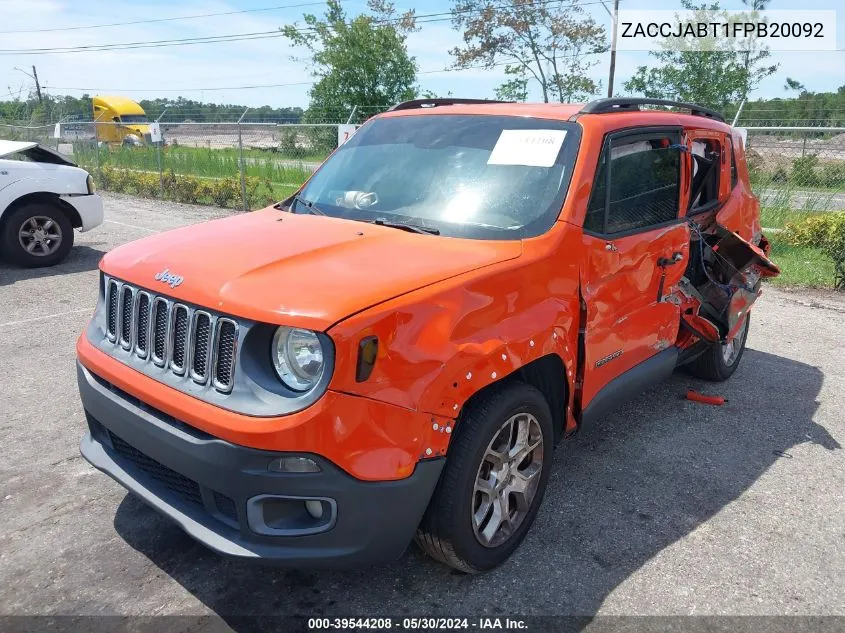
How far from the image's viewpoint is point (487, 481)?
2.78m

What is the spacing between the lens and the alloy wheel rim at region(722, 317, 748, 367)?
508 centimetres

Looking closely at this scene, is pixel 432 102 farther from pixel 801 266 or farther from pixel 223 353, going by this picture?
pixel 801 266

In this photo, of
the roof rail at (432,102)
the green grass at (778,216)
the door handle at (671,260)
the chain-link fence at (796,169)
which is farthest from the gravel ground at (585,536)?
the chain-link fence at (796,169)

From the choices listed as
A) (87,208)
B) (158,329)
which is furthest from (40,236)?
(158,329)

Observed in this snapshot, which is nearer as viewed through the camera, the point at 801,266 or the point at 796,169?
the point at 801,266

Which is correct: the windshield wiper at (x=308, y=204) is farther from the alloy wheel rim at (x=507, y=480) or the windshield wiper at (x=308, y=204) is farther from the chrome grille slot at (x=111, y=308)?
the alloy wheel rim at (x=507, y=480)

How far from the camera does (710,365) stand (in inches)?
196

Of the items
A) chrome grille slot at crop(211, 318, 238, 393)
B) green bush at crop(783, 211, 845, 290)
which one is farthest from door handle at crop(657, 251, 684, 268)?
green bush at crop(783, 211, 845, 290)

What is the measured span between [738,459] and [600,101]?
225 centimetres

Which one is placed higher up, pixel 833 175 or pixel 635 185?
pixel 635 185

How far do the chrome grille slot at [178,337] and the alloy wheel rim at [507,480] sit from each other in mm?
1222

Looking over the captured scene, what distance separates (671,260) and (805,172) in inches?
380

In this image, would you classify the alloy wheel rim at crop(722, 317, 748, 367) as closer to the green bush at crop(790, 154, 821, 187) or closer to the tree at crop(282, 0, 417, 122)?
the green bush at crop(790, 154, 821, 187)

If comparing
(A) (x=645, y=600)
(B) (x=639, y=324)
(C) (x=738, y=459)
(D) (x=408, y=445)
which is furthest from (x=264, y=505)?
(C) (x=738, y=459)
